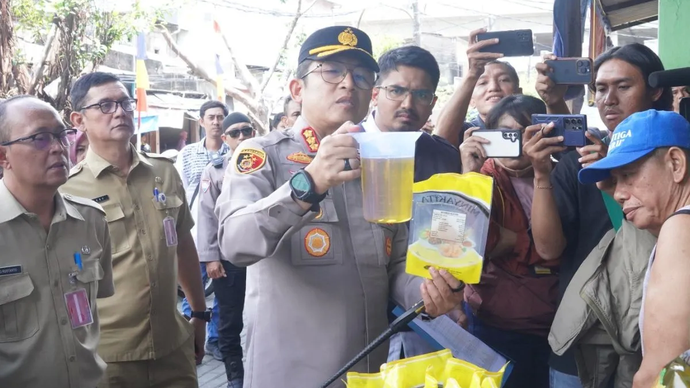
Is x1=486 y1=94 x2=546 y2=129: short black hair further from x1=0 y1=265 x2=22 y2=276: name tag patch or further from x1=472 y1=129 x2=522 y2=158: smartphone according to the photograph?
x1=0 y1=265 x2=22 y2=276: name tag patch

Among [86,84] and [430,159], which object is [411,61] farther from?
[86,84]

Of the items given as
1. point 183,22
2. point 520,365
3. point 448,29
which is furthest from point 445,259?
point 448,29

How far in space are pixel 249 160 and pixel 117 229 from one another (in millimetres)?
1508

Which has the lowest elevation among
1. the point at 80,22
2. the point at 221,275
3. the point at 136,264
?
the point at 221,275

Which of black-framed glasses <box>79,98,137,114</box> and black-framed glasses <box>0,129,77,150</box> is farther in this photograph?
black-framed glasses <box>79,98,137,114</box>

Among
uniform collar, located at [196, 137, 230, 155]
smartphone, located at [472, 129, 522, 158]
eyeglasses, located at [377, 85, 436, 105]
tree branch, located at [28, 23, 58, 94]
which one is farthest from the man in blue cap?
tree branch, located at [28, 23, 58, 94]

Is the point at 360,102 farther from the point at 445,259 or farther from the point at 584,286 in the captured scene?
the point at 584,286

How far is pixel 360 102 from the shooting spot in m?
2.43

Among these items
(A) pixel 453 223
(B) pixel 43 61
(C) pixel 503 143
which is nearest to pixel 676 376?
(A) pixel 453 223

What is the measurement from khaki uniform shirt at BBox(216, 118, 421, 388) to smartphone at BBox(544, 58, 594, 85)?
4.23 ft

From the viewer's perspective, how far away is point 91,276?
9.90ft

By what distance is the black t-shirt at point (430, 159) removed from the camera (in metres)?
3.37

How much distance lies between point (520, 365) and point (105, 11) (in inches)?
431

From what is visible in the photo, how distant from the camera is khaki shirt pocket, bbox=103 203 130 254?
3.53m
